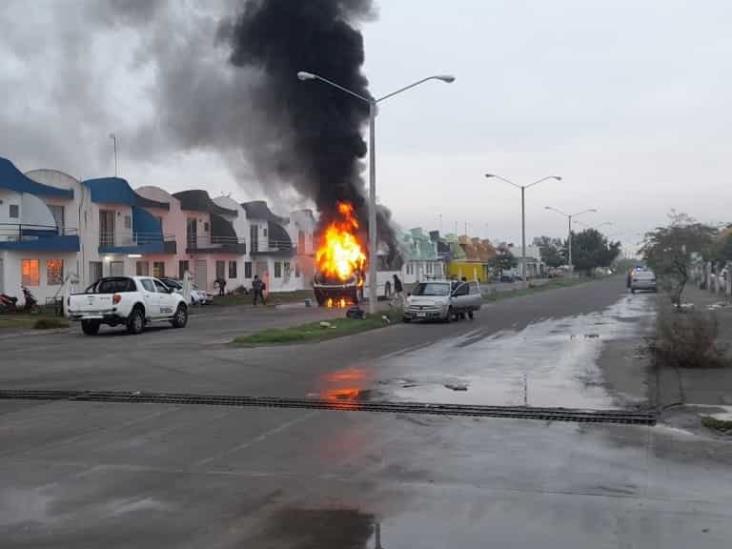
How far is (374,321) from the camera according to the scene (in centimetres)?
2517

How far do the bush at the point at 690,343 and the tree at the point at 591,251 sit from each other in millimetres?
87420

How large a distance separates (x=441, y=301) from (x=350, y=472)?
19.9 metres

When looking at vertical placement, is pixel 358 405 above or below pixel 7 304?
below

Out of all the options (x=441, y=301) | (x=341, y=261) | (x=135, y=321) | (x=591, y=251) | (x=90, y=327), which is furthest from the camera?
(x=591, y=251)

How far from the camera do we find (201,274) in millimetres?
49781

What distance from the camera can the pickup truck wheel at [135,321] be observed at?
944 inches

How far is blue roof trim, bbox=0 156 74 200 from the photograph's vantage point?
113ft

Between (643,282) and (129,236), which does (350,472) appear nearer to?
(129,236)

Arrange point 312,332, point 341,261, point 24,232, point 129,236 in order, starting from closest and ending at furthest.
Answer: point 312,332 < point 24,232 < point 341,261 < point 129,236

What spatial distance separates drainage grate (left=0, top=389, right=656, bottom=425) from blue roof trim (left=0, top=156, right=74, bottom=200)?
25.3 m

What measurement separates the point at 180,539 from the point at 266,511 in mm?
734

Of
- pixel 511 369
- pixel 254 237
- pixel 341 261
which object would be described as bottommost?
pixel 511 369

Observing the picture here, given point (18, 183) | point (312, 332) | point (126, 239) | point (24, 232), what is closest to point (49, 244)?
point (24, 232)

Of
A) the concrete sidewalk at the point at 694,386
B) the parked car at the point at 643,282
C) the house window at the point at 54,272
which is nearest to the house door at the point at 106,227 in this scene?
the house window at the point at 54,272
